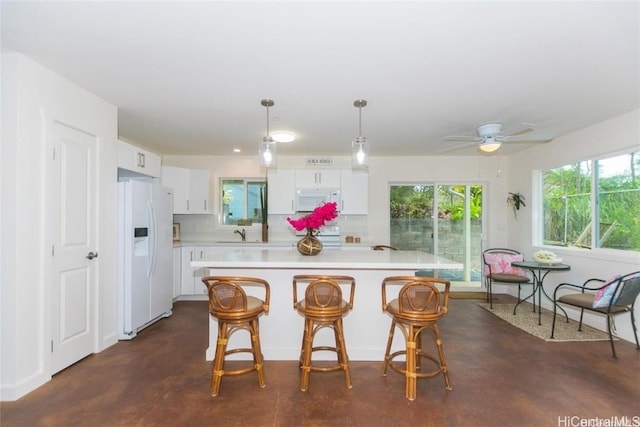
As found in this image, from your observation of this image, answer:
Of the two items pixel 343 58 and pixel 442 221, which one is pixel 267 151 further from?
pixel 442 221

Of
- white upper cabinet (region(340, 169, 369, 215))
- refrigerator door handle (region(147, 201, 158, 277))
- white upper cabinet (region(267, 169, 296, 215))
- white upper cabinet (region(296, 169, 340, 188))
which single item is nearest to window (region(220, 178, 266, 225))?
white upper cabinet (region(267, 169, 296, 215))

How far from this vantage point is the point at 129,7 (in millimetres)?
1740

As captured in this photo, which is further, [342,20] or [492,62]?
[492,62]

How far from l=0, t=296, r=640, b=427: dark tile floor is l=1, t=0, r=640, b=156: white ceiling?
8.03 ft

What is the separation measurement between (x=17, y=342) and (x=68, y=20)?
86.0 inches

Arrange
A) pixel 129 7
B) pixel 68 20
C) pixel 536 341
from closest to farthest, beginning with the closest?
pixel 129 7
pixel 68 20
pixel 536 341

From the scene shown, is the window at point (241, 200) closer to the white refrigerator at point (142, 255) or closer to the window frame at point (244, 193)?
the window frame at point (244, 193)

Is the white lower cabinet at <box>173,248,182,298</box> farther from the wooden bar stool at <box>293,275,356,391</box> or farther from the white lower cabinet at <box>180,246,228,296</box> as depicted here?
the wooden bar stool at <box>293,275,356,391</box>

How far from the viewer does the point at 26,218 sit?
230 cm

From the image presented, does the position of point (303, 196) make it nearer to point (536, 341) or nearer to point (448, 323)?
point (448, 323)

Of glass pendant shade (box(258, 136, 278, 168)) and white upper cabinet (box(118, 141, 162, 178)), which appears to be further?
white upper cabinet (box(118, 141, 162, 178))

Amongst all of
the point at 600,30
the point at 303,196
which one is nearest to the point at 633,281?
the point at 600,30

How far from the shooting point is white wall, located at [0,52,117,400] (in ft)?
7.27

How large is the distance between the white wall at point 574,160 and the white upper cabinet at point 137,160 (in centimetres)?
547
